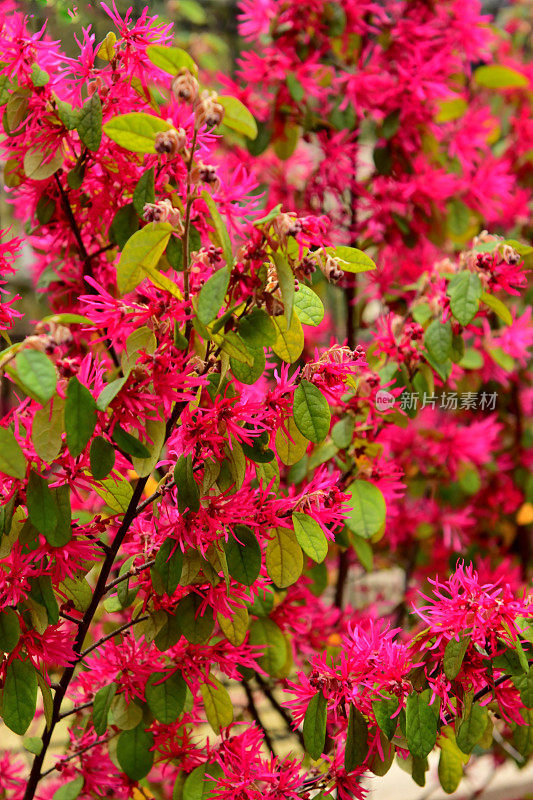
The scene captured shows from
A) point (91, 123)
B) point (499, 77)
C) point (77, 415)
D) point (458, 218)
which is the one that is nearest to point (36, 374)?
point (77, 415)

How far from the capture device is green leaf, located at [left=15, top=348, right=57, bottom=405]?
0.39 metres

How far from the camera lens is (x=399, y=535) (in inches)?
45.1

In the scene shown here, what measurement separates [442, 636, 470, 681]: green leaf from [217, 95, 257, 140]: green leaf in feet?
1.13

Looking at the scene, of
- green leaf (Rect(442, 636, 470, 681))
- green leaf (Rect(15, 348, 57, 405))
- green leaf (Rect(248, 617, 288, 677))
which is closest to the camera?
green leaf (Rect(15, 348, 57, 405))

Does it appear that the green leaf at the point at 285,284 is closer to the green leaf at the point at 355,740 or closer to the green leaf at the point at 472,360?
the green leaf at the point at 355,740

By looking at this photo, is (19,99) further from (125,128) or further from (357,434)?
(357,434)

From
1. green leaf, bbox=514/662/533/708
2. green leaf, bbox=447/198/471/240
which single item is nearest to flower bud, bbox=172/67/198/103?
green leaf, bbox=514/662/533/708

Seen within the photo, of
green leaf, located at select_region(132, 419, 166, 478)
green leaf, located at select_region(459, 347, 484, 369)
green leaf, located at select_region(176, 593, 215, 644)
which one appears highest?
green leaf, located at select_region(132, 419, 166, 478)

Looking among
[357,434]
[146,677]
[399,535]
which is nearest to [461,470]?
[399,535]

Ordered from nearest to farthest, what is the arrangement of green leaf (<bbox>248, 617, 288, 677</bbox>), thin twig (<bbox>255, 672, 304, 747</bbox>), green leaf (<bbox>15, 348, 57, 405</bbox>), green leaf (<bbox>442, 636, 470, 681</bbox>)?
green leaf (<bbox>15, 348, 57, 405</bbox>) → green leaf (<bbox>442, 636, 470, 681</bbox>) → green leaf (<bbox>248, 617, 288, 677</bbox>) → thin twig (<bbox>255, 672, 304, 747</bbox>)

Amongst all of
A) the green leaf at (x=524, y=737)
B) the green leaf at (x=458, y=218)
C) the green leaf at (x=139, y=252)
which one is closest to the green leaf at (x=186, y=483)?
the green leaf at (x=139, y=252)

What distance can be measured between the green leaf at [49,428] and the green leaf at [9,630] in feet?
0.40

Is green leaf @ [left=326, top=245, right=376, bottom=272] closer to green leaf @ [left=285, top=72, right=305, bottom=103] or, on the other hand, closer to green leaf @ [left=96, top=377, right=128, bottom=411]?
green leaf @ [left=96, top=377, right=128, bottom=411]

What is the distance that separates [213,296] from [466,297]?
29 centimetres
